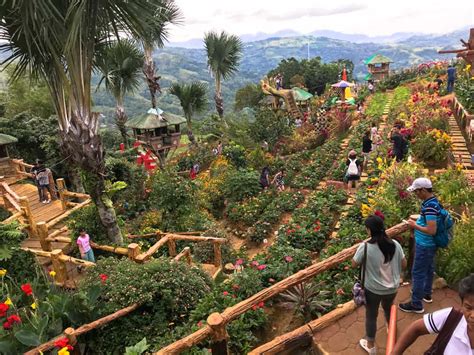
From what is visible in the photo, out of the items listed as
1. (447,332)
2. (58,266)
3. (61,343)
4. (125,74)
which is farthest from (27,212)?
(125,74)

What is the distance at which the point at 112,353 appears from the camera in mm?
5043

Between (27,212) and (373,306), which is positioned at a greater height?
(373,306)

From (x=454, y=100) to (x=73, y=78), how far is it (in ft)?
46.2

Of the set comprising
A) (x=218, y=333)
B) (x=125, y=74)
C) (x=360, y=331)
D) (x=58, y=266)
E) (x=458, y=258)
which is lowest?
(x=58, y=266)

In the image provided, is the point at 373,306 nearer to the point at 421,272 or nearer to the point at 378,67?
the point at 421,272

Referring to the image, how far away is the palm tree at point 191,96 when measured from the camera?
71.8 feet

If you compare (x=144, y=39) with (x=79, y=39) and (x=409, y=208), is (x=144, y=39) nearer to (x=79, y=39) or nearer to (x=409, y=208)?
(x=79, y=39)

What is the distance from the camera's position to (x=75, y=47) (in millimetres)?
6527

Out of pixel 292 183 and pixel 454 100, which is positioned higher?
pixel 454 100

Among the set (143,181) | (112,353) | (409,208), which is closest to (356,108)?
(143,181)

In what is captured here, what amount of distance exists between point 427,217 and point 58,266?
21.5 ft

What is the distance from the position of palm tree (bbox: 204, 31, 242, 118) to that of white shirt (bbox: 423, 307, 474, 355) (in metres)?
22.5

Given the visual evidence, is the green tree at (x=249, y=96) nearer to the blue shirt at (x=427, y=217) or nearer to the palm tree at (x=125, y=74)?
the palm tree at (x=125, y=74)

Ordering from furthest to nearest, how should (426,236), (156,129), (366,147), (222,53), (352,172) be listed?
(222,53)
(156,129)
(366,147)
(352,172)
(426,236)
